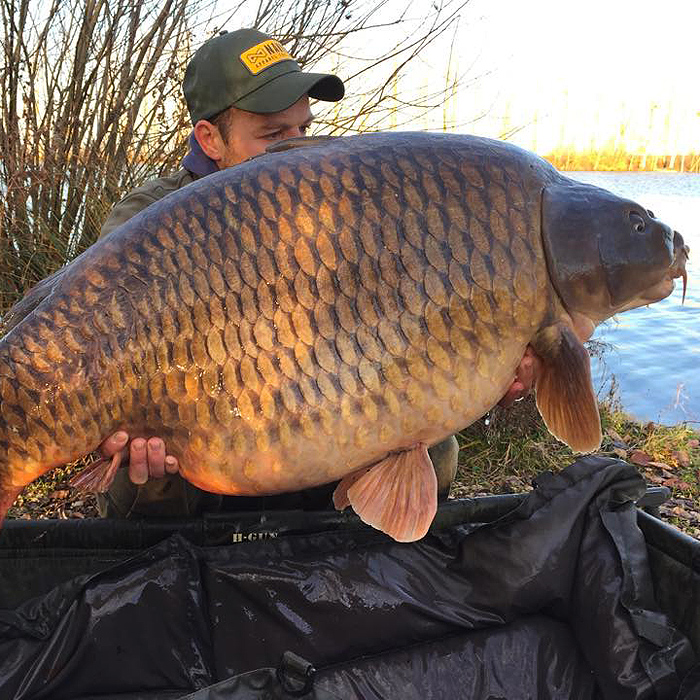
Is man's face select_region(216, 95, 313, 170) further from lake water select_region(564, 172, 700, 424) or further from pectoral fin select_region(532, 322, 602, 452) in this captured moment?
lake water select_region(564, 172, 700, 424)

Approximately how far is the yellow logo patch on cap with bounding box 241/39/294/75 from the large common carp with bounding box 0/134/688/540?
628mm

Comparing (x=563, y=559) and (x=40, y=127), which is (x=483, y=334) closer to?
(x=563, y=559)

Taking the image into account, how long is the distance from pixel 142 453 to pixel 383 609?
0.52 metres

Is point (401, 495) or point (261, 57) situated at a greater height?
point (261, 57)

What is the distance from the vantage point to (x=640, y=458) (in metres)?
2.61

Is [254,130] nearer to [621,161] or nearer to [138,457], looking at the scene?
[138,457]

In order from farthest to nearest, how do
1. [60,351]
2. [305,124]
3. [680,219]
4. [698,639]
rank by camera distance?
[680,219] → [305,124] → [698,639] → [60,351]

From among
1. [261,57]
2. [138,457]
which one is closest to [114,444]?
[138,457]

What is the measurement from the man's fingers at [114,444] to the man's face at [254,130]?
2.59 feet

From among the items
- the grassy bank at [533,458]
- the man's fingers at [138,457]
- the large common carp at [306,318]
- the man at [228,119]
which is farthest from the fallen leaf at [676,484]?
the man's fingers at [138,457]

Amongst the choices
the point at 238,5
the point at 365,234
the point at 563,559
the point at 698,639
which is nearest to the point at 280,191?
the point at 365,234

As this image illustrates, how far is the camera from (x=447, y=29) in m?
2.83

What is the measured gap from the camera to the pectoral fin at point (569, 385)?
1.09 meters

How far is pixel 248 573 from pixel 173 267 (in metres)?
0.57
